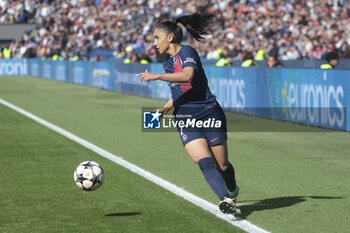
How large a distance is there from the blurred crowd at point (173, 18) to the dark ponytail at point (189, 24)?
13448mm

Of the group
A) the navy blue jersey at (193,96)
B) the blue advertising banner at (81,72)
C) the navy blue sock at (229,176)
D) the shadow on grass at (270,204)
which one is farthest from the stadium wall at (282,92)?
the navy blue jersey at (193,96)

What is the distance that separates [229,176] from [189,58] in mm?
1404

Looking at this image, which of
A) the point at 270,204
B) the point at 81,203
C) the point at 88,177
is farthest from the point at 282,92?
the point at 88,177

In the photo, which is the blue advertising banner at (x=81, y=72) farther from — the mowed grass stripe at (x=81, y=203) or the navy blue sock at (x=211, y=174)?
the navy blue sock at (x=211, y=174)

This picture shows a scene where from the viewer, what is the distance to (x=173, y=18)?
41.5 metres

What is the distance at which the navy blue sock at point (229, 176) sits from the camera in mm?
7704

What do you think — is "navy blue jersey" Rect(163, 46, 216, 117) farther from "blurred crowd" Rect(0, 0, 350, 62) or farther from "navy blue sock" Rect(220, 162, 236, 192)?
"blurred crowd" Rect(0, 0, 350, 62)

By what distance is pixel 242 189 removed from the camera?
31.1 feet

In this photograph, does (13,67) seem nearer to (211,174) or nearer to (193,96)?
(193,96)

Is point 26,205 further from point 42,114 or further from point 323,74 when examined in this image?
point 42,114

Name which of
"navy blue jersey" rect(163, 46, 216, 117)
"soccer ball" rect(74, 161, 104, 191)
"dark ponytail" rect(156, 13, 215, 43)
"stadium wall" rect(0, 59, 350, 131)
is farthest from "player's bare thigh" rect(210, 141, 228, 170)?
"stadium wall" rect(0, 59, 350, 131)

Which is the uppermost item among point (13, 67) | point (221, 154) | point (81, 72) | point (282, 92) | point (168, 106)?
point (168, 106)

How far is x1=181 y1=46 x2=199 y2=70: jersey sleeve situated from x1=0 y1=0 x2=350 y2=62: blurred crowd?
13.9 m

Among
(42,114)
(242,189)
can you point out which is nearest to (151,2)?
(42,114)
